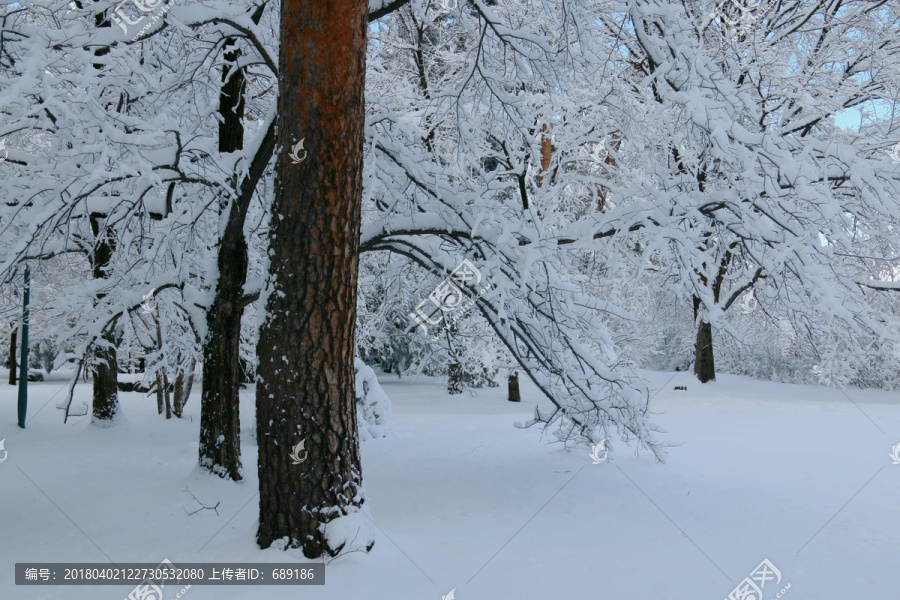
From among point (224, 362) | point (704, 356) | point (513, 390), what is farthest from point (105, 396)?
point (704, 356)

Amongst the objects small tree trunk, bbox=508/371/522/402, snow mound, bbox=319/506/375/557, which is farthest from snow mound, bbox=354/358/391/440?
snow mound, bbox=319/506/375/557

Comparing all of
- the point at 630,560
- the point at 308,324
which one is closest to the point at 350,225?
the point at 308,324

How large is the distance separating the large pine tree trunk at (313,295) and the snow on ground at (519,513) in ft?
1.23

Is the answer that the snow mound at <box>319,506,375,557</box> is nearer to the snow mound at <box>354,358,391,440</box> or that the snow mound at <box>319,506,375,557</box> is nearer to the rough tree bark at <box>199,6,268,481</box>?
the rough tree bark at <box>199,6,268,481</box>

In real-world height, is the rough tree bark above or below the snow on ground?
above

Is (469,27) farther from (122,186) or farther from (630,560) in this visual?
(630,560)

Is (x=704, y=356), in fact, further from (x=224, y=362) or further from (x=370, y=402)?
(x=224, y=362)

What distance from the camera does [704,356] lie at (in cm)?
1719

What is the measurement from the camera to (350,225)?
4.38 metres

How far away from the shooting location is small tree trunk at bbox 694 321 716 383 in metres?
16.9

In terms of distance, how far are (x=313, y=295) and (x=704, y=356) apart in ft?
49.2

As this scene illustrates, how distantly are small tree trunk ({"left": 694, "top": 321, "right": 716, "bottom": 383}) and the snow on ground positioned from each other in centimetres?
513

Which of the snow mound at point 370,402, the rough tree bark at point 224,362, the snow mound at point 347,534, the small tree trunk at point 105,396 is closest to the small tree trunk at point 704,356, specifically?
the snow mound at point 370,402

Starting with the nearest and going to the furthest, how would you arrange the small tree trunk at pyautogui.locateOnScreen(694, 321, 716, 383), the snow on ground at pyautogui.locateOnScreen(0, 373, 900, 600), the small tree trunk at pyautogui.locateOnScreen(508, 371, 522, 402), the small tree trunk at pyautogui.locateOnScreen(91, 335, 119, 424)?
the snow on ground at pyautogui.locateOnScreen(0, 373, 900, 600) → the small tree trunk at pyautogui.locateOnScreen(91, 335, 119, 424) → the small tree trunk at pyautogui.locateOnScreen(694, 321, 716, 383) → the small tree trunk at pyautogui.locateOnScreen(508, 371, 522, 402)
